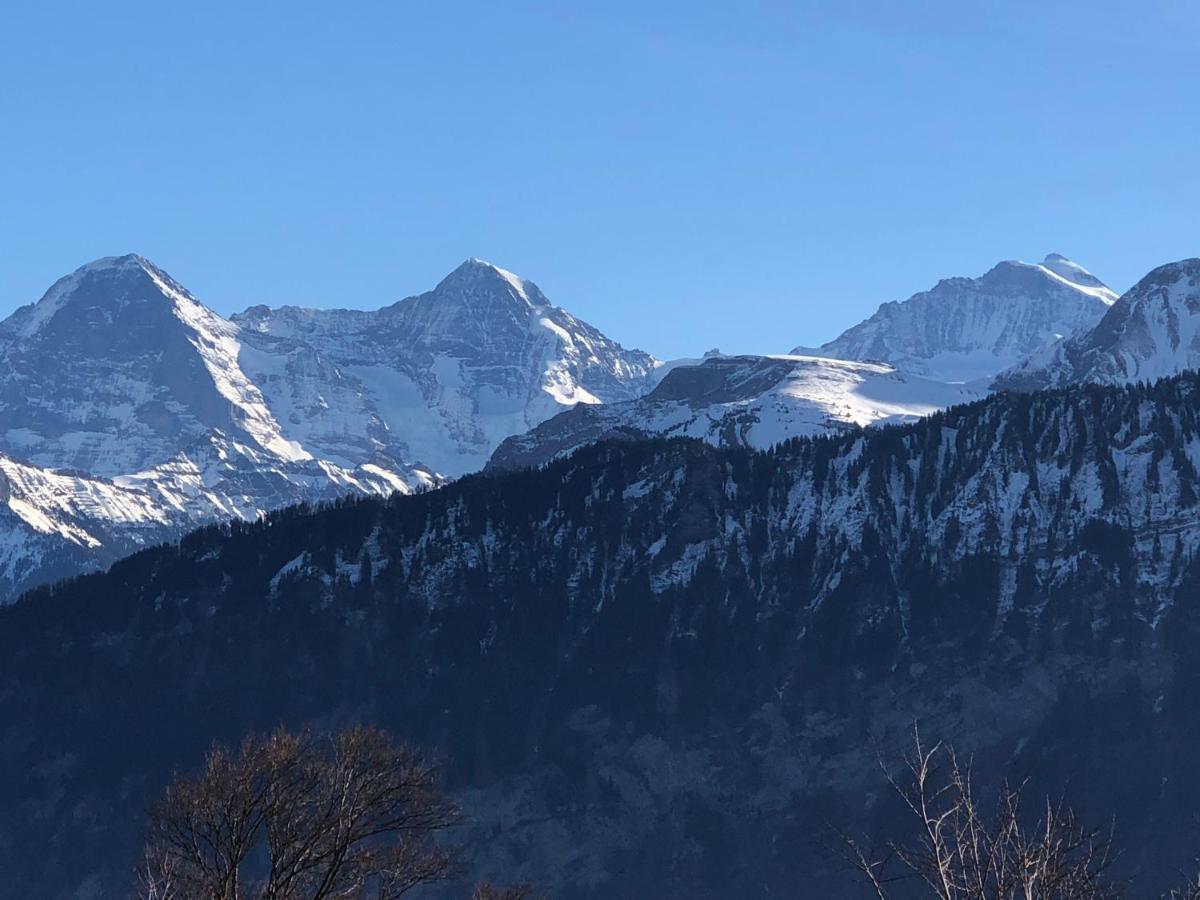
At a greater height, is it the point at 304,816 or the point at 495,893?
the point at 304,816

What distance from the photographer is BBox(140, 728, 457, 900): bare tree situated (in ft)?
264

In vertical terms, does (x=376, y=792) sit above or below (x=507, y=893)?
above

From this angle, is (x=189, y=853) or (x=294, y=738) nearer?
(x=189, y=853)

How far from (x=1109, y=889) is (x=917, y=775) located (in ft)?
37.1

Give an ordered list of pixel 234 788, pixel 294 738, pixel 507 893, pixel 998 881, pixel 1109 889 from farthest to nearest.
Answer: pixel 507 893 < pixel 294 738 < pixel 234 788 < pixel 1109 889 < pixel 998 881

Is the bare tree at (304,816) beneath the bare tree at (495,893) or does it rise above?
above

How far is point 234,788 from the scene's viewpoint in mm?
81312

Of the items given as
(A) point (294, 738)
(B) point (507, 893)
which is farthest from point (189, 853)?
(B) point (507, 893)

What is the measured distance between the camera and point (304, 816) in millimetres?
86562

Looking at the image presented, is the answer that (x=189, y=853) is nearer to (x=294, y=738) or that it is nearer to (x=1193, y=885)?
(x=294, y=738)

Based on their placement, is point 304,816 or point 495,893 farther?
point 495,893

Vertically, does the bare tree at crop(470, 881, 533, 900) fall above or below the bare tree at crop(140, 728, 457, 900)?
below

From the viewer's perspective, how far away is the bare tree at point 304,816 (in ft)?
264

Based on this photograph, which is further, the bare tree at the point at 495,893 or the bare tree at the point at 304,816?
the bare tree at the point at 495,893
